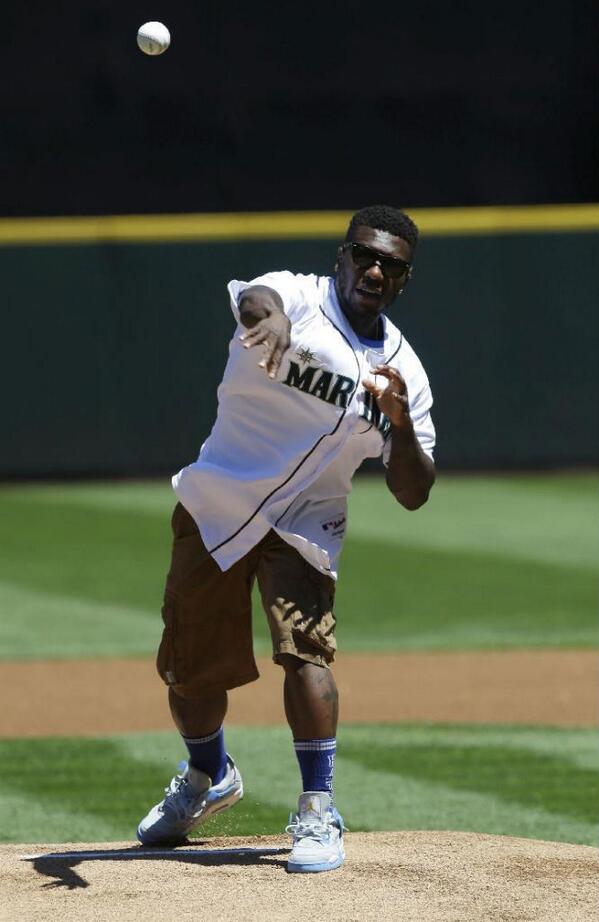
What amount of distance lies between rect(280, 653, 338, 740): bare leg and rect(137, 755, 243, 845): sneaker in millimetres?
565

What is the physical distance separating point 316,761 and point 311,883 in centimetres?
35

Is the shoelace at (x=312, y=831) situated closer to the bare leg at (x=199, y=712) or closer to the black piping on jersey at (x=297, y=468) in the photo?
the bare leg at (x=199, y=712)

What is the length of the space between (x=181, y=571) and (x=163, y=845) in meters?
0.87

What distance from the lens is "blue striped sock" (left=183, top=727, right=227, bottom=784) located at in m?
4.73

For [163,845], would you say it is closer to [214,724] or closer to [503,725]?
[214,724]

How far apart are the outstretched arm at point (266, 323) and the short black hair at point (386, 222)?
341 millimetres

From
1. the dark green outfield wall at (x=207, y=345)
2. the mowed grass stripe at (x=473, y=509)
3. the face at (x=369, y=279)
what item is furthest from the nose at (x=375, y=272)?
the dark green outfield wall at (x=207, y=345)

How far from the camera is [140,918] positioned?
3779 mm

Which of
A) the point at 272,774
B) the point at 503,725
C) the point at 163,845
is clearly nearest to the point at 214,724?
the point at 163,845

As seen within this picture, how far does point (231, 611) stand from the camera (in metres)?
4.47

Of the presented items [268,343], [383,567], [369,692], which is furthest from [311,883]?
[383,567]

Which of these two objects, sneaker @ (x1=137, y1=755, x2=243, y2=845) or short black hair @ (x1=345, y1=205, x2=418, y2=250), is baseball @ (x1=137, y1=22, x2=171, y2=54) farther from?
sneaker @ (x1=137, y1=755, x2=243, y2=845)

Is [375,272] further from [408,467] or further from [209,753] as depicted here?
[209,753]

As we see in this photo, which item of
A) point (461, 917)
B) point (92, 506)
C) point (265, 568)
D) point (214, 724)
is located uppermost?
point (92, 506)
